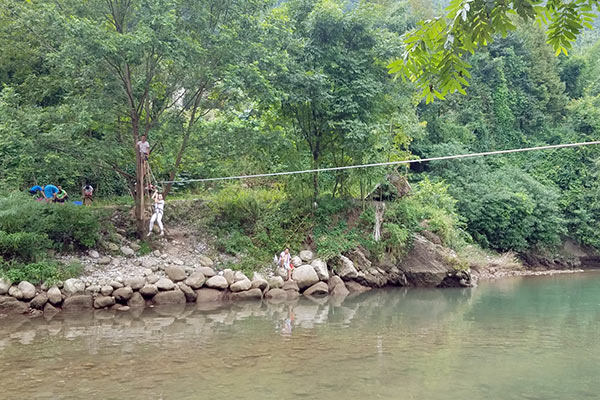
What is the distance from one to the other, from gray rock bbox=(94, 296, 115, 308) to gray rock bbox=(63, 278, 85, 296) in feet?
1.33

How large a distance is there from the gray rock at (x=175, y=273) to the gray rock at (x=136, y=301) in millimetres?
901

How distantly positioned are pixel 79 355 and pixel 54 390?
1.60 metres

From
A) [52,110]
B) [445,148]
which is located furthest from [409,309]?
[445,148]

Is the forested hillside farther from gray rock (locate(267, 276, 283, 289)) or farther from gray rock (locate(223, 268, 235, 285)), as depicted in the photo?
gray rock (locate(223, 268, 235, 285))

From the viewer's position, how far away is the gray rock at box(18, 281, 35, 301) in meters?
10.6

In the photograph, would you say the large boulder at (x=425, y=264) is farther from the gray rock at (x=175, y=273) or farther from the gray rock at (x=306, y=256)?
the gray rock at (x=175, y=273)

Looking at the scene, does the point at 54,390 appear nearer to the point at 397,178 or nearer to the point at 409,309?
the point at 409,309

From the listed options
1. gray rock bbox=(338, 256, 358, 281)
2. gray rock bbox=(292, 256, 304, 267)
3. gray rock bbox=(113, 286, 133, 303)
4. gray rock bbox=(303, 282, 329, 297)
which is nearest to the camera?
gray rock bbox=(113, 286, 133, 303)

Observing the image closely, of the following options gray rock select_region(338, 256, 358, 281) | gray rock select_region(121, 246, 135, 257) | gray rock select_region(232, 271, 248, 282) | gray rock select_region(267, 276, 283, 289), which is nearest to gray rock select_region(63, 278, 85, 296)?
gray rock select_region(121, 246, 135, 257)

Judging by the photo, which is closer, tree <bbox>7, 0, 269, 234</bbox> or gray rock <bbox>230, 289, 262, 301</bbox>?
tree <bbox>7, 0, 269, 234</bbox>

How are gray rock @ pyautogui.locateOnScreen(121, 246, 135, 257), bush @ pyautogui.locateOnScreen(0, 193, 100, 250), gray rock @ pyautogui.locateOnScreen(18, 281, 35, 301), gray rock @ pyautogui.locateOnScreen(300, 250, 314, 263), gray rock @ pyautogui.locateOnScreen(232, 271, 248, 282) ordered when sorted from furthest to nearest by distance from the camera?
gray rock @ pyautogui.locateOnScreen(300, 250, 314, 263) → gray rock @ pyautogui.locateOnScreen(121, 246, 135, 257) → gray rock @ pyautogui.locateOnScreen(232, 271, 248, 282) → bush @ pyautogui.locateOnScreen(0, 193, 100, 250) → gray rock @ pyautogui.locateOnScreen(18, 281, 35, 301)

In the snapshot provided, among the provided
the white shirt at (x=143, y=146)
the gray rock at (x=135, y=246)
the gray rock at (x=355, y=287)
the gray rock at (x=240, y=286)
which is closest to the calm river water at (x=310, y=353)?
the gray rock at (x=240, y=286)

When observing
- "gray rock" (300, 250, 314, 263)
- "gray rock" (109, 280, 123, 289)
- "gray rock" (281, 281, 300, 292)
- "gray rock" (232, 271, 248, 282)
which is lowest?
"gray rock" (281, 281, 300, 292)

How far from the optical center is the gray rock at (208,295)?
12.3 metres
